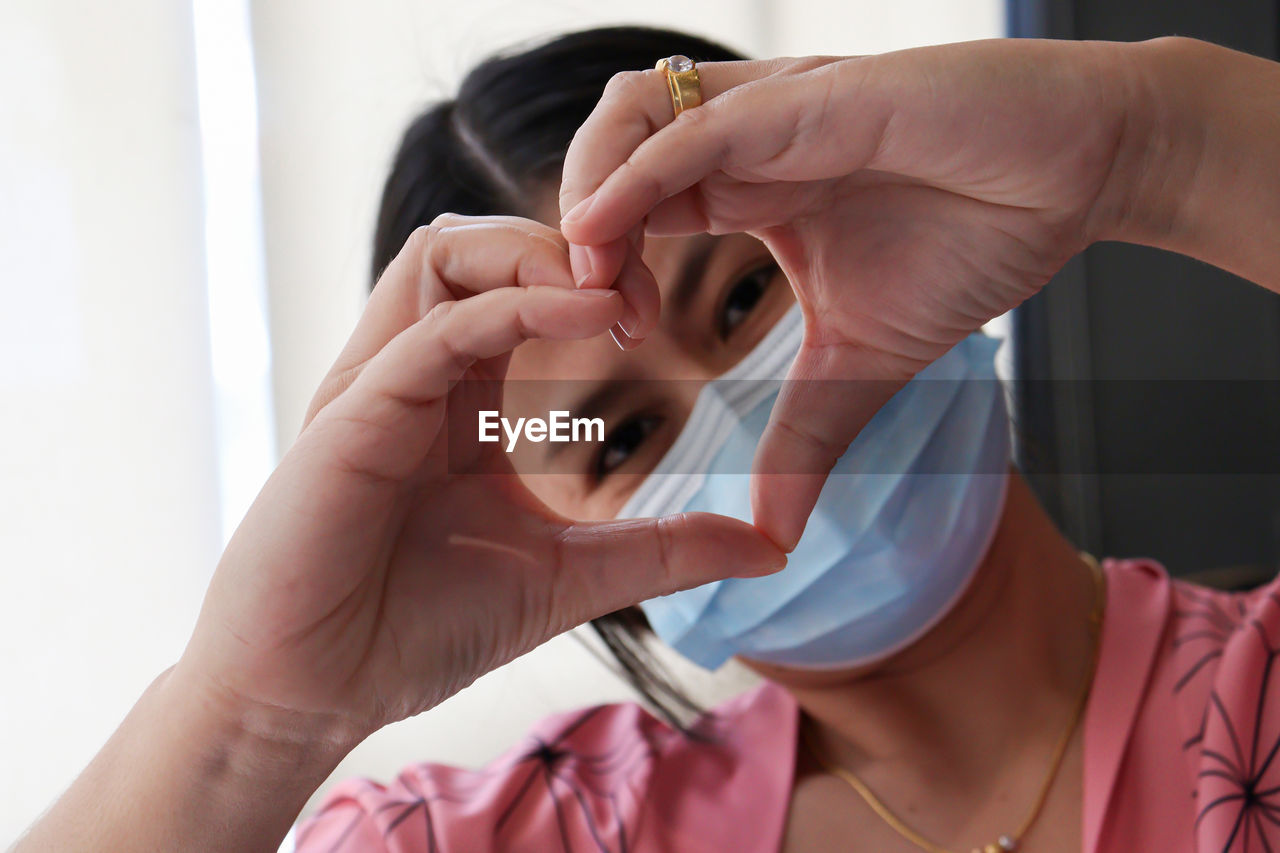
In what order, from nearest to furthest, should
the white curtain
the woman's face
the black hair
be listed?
the woman's face → the black hair → the white curtain

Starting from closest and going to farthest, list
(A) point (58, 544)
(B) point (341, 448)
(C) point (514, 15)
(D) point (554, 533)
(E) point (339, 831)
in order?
(B) point (341, 448) < (D) point (554, 533) < (E) point (339, 831) < (A) point (58, 544) < (C) point (514, 15)

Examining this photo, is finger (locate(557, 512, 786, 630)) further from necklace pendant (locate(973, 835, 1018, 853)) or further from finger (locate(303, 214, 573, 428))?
necklace pendant (locate(973, 835, 1018, 853))

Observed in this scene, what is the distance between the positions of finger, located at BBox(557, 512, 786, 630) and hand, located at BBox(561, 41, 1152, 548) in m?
0.03

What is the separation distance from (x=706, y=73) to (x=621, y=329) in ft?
0.57

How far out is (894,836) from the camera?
956 millimetres

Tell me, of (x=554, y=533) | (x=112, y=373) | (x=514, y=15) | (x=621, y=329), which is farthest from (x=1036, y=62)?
(x=112, y=373)

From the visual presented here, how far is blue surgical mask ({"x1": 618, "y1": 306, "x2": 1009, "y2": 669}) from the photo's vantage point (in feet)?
2.72

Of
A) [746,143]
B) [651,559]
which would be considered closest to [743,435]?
[651,559]

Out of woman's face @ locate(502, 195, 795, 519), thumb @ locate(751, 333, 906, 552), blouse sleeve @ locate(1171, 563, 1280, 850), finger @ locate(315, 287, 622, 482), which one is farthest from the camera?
woman's face @ locate(502, 195, 795, 519)

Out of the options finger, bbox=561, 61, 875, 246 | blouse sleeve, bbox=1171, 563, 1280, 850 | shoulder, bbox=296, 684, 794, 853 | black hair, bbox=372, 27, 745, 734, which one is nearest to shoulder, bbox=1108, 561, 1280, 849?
blouse sleeve, bbox=1171, 563, 1280, 850

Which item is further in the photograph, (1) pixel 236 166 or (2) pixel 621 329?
(1) pixel 236 166

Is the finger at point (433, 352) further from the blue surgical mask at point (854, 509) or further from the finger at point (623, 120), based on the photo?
the blue surgical mask at point (854, 509)

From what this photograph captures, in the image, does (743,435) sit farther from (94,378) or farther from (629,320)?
(94,378)

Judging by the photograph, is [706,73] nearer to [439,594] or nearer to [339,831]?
[439,594]
